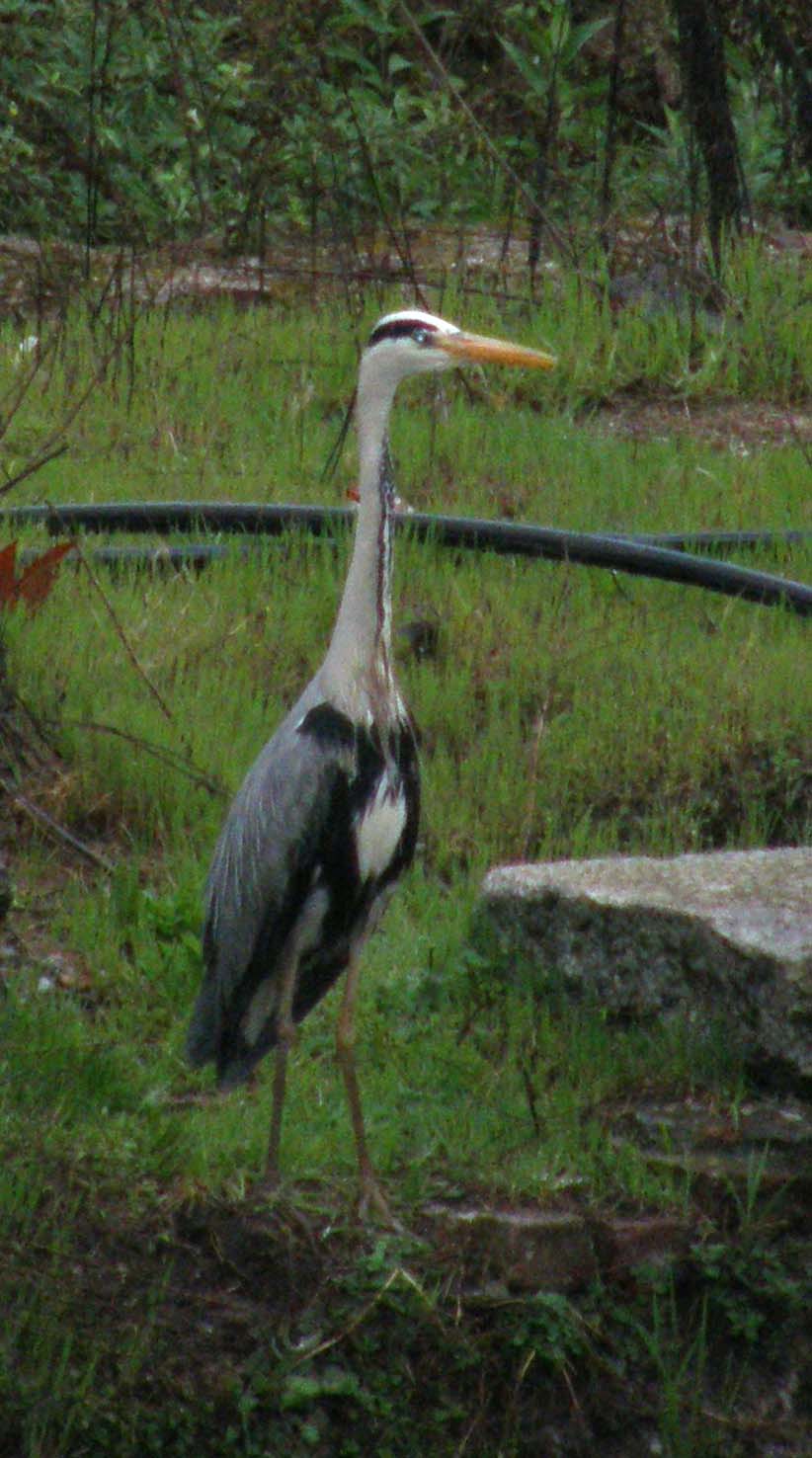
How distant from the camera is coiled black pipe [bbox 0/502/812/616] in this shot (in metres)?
6.67

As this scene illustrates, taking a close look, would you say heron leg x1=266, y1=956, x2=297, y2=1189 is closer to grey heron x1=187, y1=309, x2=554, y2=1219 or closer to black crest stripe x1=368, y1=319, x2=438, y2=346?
grey heron x1=187, y1=309, x2=554, y2=1219

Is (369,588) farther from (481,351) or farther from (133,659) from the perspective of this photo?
(133,659)

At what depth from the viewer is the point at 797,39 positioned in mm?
8797

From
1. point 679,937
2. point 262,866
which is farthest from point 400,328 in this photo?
point 679,937

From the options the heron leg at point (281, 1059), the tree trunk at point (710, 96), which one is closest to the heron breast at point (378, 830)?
the heron leg at point (281, 1059)

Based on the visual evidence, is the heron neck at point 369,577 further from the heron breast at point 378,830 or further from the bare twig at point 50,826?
the bare twig at point 50,826

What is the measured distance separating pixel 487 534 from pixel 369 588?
8.57 feet

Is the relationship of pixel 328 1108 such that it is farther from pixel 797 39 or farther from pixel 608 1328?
pixel 797 39

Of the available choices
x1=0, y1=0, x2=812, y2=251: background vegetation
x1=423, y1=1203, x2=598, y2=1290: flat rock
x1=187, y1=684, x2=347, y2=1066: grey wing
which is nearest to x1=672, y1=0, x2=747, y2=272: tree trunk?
x1=0, y1=0, x2=812, y2=251: background vegetation

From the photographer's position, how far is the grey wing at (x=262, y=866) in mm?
4328

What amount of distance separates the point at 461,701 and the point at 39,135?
5454 mm

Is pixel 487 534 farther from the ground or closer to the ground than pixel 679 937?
farther from the ground

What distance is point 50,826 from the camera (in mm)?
5625

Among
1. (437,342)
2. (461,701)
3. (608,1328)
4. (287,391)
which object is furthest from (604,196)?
(608,1328)
